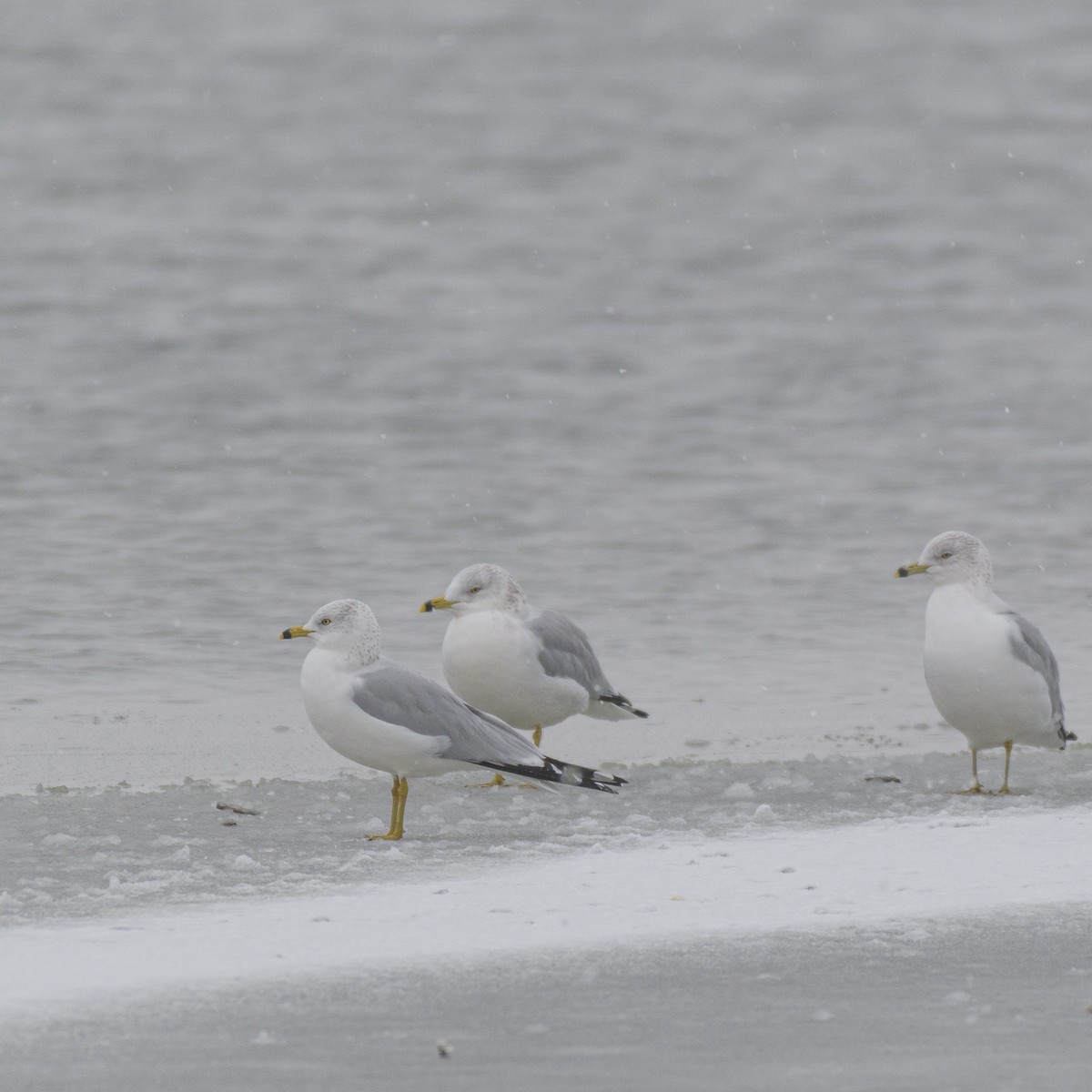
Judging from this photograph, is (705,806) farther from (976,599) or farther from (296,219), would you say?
(296,219)

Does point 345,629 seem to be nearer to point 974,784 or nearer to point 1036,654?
point 974,784

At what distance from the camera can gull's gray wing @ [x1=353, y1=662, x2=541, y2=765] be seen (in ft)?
20.8

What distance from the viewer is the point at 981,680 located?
7.11 metres

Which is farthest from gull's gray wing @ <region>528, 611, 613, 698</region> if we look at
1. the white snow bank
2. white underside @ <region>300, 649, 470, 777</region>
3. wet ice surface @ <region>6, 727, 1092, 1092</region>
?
the white snow bank

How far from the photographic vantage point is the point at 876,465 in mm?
14234

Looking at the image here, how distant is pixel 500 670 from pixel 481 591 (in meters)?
0.31

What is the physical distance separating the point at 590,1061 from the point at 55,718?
15.6 ft

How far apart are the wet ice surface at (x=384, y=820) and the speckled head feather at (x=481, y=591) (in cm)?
64

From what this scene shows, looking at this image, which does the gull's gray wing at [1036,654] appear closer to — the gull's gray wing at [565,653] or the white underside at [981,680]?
the white underside at [981,680]

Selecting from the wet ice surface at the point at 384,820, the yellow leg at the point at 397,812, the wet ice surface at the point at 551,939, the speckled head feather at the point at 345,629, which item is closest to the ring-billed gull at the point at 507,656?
the wet ice surface at the point at 384,820

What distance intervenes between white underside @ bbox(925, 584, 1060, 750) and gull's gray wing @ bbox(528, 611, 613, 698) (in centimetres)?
127

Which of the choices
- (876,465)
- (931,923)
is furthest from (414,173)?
(931,923)

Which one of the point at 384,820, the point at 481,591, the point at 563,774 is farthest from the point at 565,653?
the point at 384,820

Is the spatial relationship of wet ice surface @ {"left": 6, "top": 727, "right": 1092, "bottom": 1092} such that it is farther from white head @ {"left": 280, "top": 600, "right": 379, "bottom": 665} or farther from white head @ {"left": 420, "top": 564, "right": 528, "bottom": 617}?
white head @ {"left": 420, "top": 564, "right": 528, "bottom": 617}
